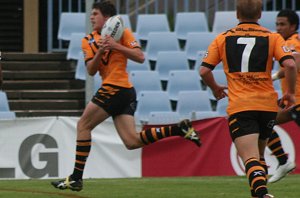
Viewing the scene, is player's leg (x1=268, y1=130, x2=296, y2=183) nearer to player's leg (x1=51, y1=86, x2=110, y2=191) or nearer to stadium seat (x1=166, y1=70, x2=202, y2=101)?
player's leg (x1=51, y1=86, x2=110, y2=191)

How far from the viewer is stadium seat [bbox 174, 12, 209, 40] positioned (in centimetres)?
1858

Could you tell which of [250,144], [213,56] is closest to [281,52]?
[213,56]

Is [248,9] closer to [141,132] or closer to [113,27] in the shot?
[113,27]

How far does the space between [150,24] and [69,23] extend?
148 centimetres

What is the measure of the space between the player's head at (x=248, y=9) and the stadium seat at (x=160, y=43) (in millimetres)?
9651

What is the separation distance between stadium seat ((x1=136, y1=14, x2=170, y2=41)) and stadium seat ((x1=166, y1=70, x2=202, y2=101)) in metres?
1.98

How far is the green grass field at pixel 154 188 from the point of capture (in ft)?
33.2

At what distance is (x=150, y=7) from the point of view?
1994cm

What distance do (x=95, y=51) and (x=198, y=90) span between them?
6315mm

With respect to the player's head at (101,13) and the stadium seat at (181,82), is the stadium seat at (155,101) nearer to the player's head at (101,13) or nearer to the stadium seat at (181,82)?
the stadium seat at (181,82)

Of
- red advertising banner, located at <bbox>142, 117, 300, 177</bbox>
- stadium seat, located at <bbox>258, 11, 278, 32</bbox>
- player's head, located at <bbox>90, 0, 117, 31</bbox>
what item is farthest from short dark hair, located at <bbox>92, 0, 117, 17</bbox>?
stadium seat, located at <bbox>258, 11, 278, 32</bbox>

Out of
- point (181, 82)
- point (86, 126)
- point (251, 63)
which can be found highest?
point (251, 63)

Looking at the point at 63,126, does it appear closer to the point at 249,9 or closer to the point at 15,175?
the point at 15,175

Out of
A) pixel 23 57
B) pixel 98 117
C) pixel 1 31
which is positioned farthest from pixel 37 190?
pixel 1 31
